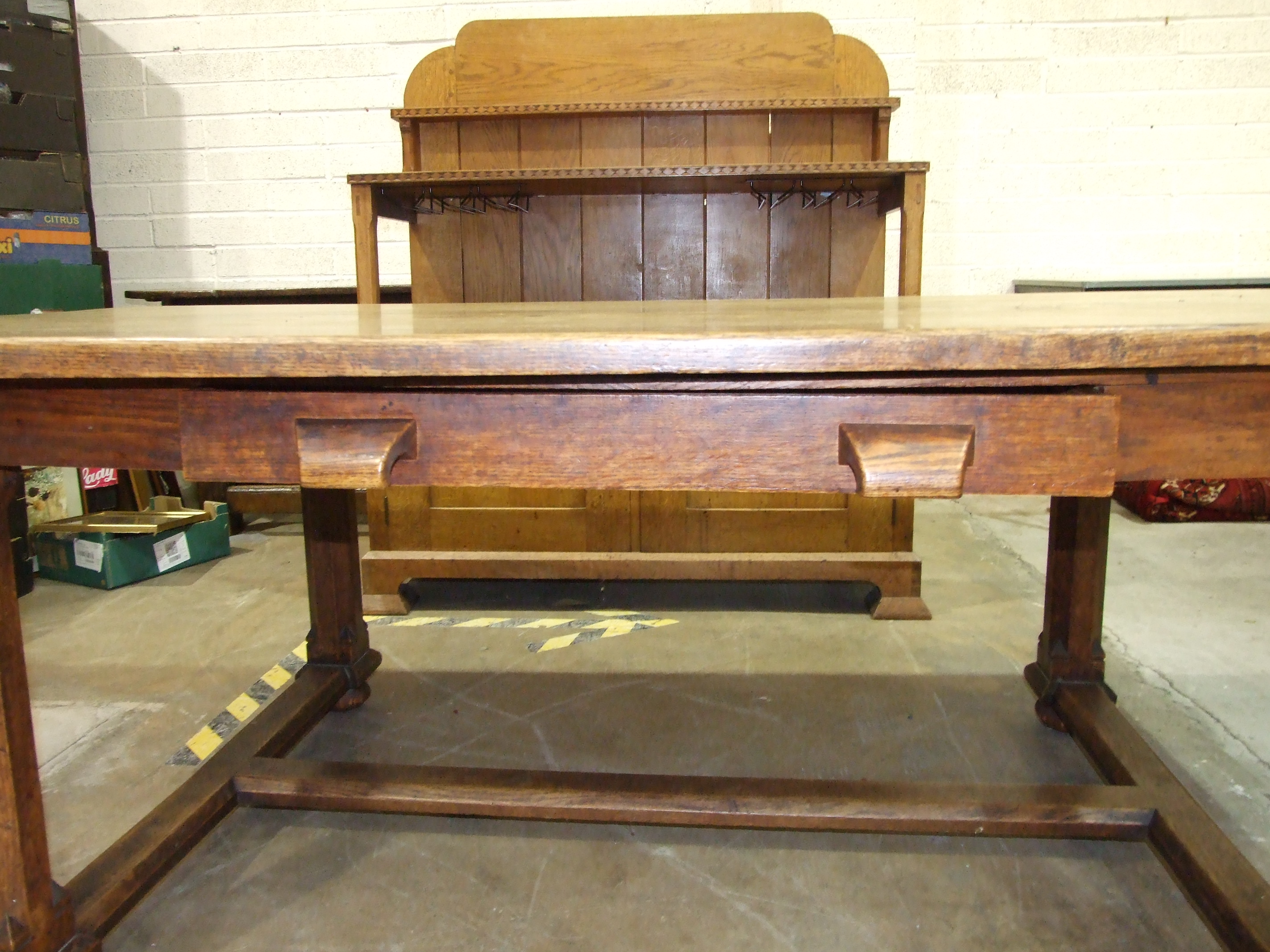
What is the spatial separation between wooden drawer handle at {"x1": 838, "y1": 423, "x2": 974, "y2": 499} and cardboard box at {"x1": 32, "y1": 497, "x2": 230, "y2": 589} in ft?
7.93

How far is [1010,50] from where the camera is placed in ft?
10.7

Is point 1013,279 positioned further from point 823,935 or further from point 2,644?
point 2,644

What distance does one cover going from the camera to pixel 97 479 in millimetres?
2918

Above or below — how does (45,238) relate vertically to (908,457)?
above

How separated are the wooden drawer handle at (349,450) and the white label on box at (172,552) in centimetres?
211

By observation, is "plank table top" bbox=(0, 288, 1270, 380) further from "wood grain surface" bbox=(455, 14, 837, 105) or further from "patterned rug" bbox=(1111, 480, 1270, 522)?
"patterned rug" bbox=(1111, 480, 1270, 522)

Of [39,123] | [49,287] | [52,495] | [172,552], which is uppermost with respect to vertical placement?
[39,123]

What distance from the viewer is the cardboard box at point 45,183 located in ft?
9.23

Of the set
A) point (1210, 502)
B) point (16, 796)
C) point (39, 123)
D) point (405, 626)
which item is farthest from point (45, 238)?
point (1210, 502)

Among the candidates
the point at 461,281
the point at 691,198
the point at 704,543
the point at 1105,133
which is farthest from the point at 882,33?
the point at 704,543

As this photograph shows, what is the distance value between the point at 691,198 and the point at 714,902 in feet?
6.06

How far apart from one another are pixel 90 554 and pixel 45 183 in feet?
4.34

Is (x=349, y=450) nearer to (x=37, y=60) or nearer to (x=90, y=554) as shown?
(x=90, y=554)

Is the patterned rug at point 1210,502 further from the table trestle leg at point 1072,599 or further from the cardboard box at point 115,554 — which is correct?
the cardboard box at point 115,554
